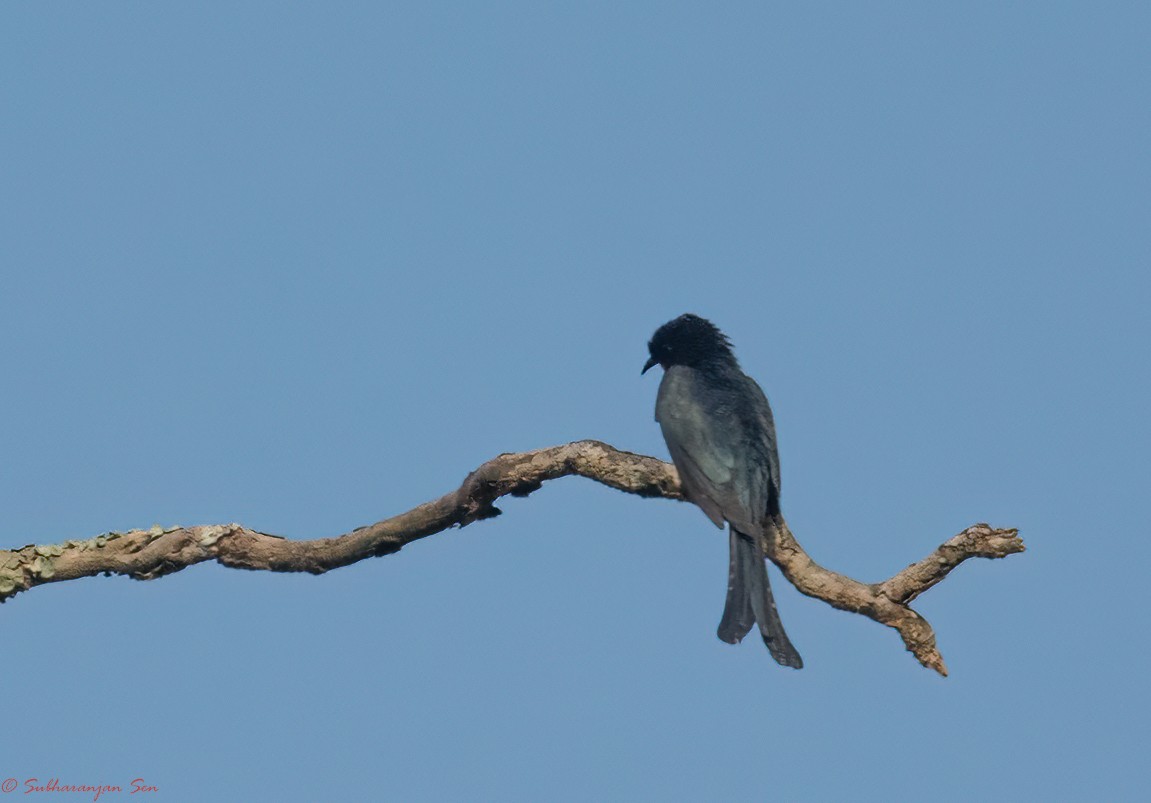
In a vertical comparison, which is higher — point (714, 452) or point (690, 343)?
point (690, 343)

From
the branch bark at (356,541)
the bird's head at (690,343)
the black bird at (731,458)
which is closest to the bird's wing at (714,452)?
the black bird at (731,458)

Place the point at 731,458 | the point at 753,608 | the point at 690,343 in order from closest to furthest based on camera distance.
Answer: the point at 753,608
the point at 731,458
the point at 690,343

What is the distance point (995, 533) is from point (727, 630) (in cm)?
142

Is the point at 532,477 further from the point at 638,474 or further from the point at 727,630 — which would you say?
the point at 727,630

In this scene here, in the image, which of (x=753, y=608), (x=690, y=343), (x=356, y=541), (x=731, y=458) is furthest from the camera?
(x=690, y=343)

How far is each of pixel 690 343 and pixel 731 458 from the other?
53.2 inches

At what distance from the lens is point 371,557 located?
21.3 feet

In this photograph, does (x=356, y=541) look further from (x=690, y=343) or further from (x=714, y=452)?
(x=690, y=343)

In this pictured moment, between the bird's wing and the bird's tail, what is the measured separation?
0.19 meters

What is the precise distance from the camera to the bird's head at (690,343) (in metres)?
7.84

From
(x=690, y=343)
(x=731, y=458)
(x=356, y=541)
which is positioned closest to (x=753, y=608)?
(x=731, y=458)

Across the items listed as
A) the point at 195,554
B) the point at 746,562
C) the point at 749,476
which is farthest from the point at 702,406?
the point at 195,554

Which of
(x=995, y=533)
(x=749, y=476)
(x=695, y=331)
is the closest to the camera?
(x=995, y=533)

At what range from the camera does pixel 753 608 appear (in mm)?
6211
